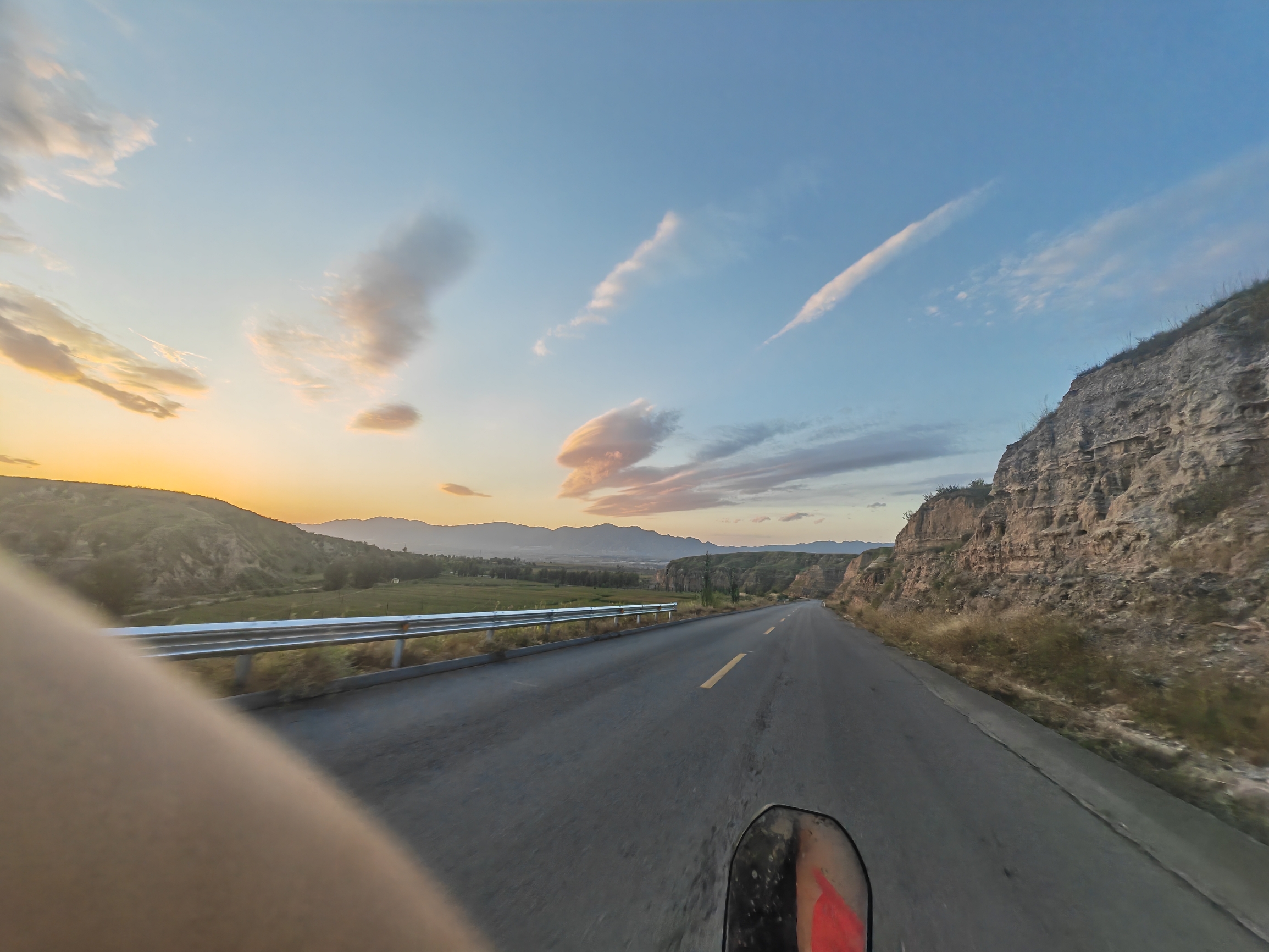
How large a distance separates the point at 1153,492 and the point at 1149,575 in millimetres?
3531

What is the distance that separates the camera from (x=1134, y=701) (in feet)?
21.4

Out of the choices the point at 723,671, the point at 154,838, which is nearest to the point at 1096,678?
the point at 723,671

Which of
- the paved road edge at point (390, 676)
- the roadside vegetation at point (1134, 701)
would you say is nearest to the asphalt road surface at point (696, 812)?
the paved road edge at point (390, 676)

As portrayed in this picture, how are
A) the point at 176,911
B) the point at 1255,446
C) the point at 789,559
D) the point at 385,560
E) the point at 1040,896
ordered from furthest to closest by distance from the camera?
the point at 789,559 → the point at 385,560 → the point at 1255,446 → the point at 1040,896 → the point at 176,911

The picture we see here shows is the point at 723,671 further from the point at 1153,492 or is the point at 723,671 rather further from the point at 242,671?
the point at 1153,492

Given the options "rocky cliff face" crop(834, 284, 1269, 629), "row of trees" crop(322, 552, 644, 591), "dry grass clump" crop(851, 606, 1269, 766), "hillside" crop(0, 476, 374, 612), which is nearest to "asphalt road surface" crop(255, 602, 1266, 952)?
"dry grass clump" crop(851, 606, 1269, 766)

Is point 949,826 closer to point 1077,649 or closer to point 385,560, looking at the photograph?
point 1077,649

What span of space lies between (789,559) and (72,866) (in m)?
165

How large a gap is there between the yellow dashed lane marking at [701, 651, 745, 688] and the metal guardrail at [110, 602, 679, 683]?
4.86m

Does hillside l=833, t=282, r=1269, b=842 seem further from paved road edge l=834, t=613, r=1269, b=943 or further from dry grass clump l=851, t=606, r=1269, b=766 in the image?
paved road edge l=834, t=613, r=1269, b=943

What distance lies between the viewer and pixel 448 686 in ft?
23.3

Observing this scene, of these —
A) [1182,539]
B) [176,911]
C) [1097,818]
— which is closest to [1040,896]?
[1097,818]

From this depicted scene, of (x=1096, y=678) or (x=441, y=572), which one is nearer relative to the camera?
(x=1096, y=678)

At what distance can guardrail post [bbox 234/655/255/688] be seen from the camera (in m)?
5.71
